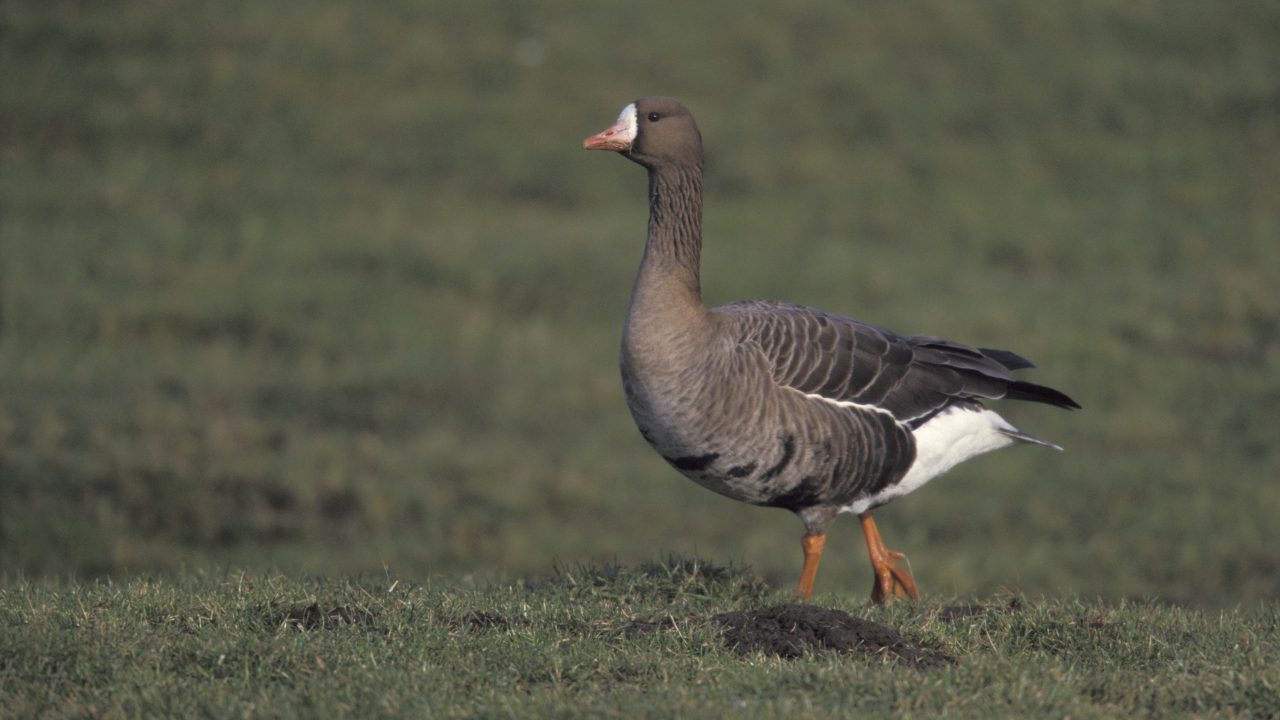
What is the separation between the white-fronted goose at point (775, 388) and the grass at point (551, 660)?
110cm

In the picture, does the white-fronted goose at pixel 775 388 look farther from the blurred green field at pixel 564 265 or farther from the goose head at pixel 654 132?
the blurred green field at pixel 564 265

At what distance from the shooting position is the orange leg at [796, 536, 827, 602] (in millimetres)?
7973

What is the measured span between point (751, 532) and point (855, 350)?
6.89 metres

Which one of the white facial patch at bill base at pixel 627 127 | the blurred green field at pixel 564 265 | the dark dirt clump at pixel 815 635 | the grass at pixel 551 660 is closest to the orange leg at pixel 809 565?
the grass at pixel 551 660

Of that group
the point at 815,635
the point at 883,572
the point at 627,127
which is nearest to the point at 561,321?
the point at 627,127

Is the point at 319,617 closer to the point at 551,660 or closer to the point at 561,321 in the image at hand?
the point at 551,660

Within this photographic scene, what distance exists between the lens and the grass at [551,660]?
5676 millimetres

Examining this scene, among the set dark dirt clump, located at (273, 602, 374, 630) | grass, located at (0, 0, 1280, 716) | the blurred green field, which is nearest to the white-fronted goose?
grass, located at (0, 0, 1280, 716)

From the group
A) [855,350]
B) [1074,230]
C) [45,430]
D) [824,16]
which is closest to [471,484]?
[45,430]

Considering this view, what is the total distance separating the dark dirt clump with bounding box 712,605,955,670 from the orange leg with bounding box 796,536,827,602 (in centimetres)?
114

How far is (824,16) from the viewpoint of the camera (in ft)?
95.5

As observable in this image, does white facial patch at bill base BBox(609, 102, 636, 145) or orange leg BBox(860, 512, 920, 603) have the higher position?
white facial patch at bill base BBox(609, 102, 636, 145)

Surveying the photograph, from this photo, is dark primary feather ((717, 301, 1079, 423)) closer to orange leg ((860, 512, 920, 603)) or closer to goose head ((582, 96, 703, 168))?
orange leg ((860, 512, 920, 603))

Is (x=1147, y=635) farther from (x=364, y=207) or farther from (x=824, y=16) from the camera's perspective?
(x=824, y=16)
